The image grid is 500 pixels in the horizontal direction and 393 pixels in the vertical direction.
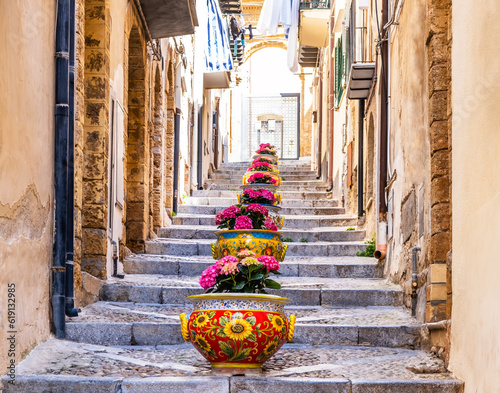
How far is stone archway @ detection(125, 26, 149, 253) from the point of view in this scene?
34.7 feet

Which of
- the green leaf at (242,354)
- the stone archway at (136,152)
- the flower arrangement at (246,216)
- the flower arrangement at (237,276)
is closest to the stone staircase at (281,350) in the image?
the green leaf at (242,354)

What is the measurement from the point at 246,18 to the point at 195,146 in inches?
592

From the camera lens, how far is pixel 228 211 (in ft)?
29.0

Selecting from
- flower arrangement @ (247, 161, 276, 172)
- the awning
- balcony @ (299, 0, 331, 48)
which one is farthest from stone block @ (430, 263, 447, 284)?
balcony @ (299, 0, 331, 48)

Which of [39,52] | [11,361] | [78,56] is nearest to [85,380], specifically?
[11,361]

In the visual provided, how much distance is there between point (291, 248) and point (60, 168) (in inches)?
192

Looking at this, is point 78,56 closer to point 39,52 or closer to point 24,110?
point 39,52

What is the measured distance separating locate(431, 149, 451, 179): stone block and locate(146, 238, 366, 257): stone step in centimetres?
450

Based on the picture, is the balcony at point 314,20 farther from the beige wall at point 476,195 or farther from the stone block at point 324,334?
the beige wall at point 476,195

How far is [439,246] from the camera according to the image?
6207 millimetres

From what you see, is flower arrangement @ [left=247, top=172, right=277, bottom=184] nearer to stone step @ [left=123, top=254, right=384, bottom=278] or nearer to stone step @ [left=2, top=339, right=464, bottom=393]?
stone step @ [left=123, top=254, right=384, bottom=278]

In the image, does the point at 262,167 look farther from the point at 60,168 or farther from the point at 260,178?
the point at 60,168

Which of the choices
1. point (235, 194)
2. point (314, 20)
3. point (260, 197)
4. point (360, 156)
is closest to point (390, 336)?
point (260, 197)

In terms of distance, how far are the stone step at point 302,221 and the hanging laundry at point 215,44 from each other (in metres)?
5.48
